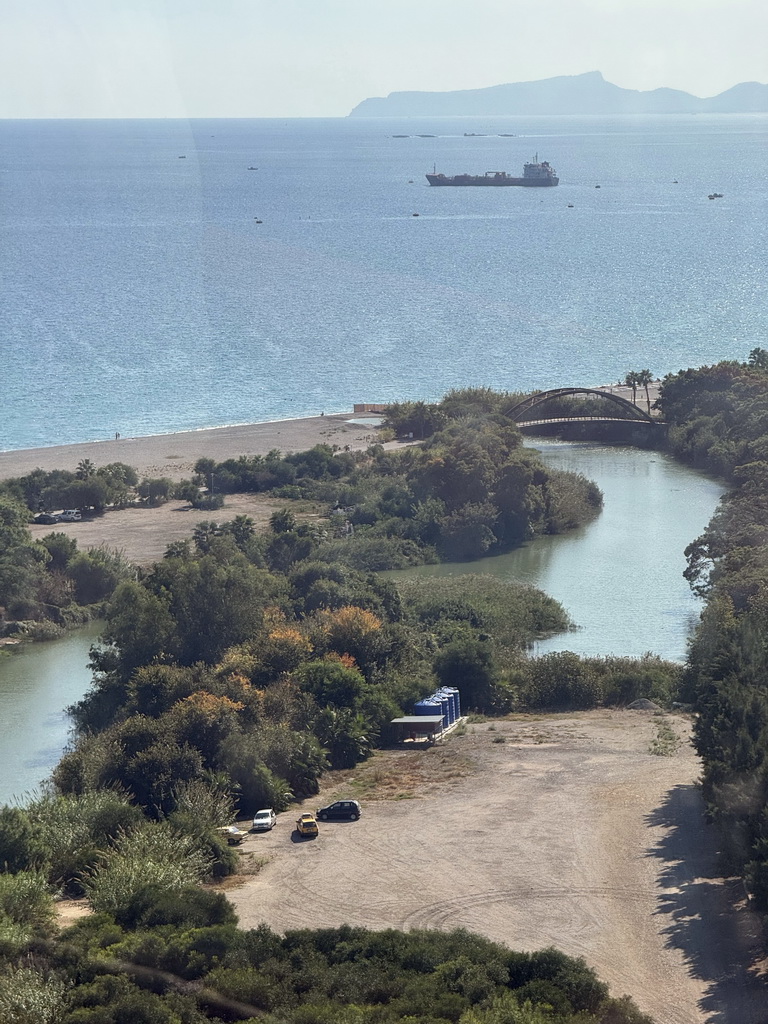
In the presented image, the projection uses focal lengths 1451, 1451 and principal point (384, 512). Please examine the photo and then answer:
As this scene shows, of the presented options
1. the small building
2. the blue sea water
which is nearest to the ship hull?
the blue sea water

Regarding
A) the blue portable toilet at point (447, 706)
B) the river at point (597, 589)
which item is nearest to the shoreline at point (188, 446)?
the river at point (597, 589)

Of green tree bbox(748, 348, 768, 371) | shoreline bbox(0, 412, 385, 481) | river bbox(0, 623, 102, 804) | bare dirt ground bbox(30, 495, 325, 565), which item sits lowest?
river bbox(0, 623, 102, 804)

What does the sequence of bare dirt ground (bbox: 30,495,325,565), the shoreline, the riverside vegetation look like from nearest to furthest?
the riverside vegetation < bare dirt ground (bbox: 30,495,325,565) < the shoreline

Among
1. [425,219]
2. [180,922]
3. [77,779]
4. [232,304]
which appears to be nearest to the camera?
[180,922]

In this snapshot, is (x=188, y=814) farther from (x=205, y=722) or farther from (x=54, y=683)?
(x=54, y=683)

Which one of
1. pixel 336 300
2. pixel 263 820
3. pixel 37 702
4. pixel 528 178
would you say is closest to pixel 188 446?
pixel 37 702

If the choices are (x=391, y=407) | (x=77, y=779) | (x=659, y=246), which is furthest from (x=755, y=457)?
(x=659, y=246)

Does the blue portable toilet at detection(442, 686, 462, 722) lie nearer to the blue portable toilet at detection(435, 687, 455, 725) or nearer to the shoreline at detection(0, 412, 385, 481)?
the blue portable toilet at detection(435, 687, 455, 725)
